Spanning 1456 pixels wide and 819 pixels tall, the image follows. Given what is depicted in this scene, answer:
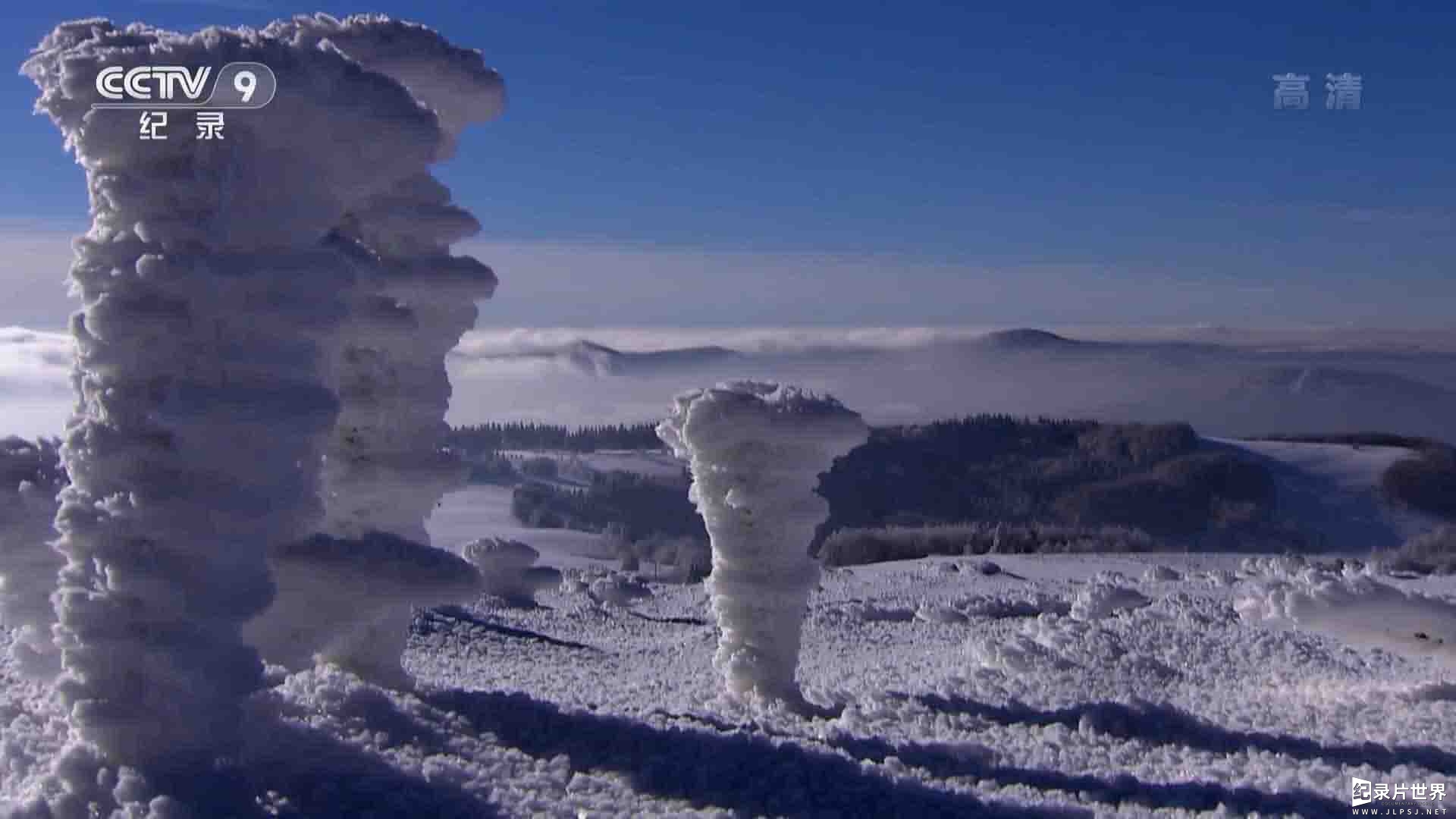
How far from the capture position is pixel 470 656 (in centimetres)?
2217

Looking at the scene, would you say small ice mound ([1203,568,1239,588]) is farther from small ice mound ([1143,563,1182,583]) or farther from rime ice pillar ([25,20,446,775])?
rime ice pillar ([25,20,446,775])

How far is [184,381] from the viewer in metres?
9.23

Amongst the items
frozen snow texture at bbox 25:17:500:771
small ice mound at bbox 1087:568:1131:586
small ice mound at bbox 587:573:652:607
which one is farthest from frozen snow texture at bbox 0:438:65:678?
small ice mound at bbox 1087:568:1131:586

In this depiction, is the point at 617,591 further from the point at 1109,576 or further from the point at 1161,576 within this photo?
the point at 1161,576

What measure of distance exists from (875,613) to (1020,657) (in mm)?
11640

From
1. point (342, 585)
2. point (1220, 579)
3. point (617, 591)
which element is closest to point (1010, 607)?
point (1220, 579)

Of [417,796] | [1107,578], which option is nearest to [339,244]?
[417,796]

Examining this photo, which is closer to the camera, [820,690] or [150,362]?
[150,362]

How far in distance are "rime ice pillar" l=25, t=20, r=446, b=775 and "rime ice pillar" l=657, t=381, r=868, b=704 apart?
832cm

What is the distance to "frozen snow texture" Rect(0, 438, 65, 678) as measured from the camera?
474 inches

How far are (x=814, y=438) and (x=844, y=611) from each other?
15443 millimetres

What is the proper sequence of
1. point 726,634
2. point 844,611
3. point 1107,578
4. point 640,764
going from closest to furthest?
point 640,764 → point 726,634 → point 844,611 → point 1107,578

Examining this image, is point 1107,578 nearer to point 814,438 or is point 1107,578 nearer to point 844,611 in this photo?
point 844,611

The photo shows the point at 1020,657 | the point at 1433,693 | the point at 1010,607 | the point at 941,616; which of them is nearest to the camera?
the point at 1433,693
